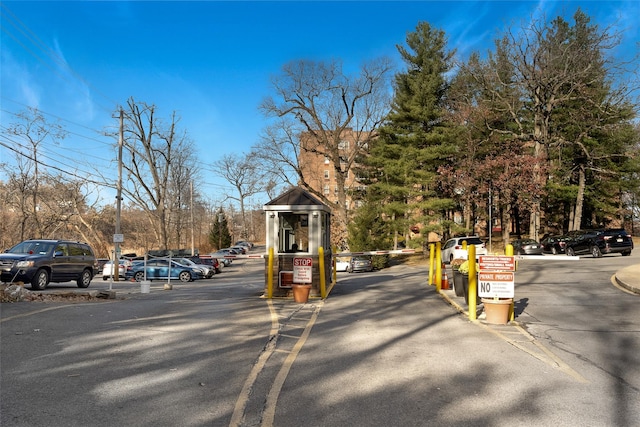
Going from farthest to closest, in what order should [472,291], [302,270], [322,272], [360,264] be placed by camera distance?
1. [360,264]
2. [322,272]
3. [302,270]
4. [472,291]

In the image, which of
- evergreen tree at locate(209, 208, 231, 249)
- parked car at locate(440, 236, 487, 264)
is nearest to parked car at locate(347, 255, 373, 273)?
parked car at locate(440, 236, 487, 264)

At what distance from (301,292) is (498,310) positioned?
17.5 ft

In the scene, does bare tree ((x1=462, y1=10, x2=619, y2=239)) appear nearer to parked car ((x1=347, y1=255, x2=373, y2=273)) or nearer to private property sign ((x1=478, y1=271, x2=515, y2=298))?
parked car ((x1=347, y1=255, x2=373, y2=273))

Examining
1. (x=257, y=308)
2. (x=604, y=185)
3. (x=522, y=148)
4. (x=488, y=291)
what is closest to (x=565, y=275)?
(x=488, y=291)

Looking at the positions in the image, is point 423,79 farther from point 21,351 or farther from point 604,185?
point 21,351

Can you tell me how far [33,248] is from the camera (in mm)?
16469

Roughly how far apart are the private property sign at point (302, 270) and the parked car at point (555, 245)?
25.1m

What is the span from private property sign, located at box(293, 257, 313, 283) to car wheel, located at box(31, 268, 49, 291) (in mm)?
9037

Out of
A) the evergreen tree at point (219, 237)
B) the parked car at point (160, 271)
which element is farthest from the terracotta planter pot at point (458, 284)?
the evergreen tree at point (219, 237)

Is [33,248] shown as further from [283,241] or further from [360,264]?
[360,264]

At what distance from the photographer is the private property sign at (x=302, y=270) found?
42.7ft

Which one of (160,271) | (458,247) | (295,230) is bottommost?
(160,271)

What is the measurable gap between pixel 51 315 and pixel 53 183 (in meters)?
47.5

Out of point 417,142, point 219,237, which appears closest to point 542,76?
point 417,142
